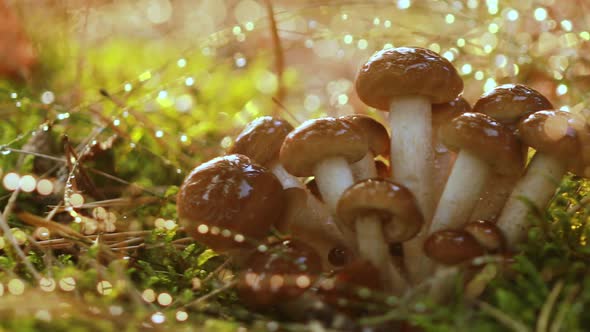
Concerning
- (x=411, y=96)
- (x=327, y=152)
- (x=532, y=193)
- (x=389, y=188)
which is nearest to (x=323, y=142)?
(x=327, y=152)

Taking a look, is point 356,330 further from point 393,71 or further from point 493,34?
point 493,34

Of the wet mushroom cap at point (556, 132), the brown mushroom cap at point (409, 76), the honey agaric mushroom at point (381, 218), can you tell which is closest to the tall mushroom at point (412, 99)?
the brown mushroom cap at point (409, 76)

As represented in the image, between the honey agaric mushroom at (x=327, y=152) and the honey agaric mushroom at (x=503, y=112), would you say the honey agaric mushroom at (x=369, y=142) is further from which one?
the honey agaric mushroom at (x=503, y=112)

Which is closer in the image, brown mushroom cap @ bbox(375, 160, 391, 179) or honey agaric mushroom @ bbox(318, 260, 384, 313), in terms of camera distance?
honey agaric mushroom @ bbox(318, 260, 384, 313)

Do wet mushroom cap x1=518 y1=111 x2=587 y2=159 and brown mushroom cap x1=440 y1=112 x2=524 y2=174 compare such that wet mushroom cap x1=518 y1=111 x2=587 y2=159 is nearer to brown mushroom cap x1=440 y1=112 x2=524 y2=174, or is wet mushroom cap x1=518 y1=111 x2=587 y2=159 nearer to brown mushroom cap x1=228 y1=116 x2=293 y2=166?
brown mushroom cap x1=440 y1=112 x2=524 y2=174

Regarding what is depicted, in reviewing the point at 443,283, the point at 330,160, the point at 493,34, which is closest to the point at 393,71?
the point at 330,160

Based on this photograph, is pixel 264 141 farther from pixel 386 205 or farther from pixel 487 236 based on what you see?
pixel 487 236

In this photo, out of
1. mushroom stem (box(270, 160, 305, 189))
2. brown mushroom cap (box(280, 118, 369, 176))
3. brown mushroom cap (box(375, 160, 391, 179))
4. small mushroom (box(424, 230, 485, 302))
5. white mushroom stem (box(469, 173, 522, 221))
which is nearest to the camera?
small mushroom (box(424, 230, 485, 302))

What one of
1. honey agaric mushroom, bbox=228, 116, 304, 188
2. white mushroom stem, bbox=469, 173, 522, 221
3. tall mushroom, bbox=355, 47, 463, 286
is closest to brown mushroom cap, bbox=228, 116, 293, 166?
honey agaric mushroom, bbox=228, 116, 304, 188
